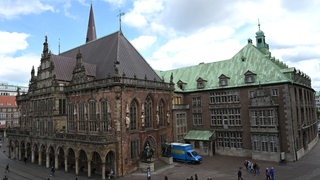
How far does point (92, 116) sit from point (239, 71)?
26114mm

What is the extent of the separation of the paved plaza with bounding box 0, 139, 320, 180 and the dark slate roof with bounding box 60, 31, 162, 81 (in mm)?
14429

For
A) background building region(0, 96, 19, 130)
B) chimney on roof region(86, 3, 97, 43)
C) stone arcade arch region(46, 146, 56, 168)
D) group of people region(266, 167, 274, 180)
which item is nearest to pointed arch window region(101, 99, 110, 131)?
stone arcade arch region(46, 146, 56, 168)

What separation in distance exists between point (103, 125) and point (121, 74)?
7.69m

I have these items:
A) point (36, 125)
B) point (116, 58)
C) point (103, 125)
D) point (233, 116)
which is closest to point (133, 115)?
point (103, 125)

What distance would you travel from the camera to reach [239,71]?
4538 cm

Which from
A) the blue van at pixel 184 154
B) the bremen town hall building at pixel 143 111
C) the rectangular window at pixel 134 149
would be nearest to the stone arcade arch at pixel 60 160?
the bremen town hall building at pixel 143 111

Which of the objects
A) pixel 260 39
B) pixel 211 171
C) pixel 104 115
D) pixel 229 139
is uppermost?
pixel 260 39

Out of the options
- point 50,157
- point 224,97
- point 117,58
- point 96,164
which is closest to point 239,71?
point 224,97

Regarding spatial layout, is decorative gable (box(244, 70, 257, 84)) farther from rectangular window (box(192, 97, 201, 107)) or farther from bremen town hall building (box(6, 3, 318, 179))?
rectangular window (box(192, 97, 201, 107))

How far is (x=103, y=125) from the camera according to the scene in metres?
36.0

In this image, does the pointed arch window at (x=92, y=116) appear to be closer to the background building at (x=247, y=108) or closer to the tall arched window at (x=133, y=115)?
the tall arched window at (x=133, y=115)

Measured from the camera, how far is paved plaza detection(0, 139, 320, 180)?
31056 mm

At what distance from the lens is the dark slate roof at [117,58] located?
129ft

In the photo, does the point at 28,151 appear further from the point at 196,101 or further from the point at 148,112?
the point at 196,101
